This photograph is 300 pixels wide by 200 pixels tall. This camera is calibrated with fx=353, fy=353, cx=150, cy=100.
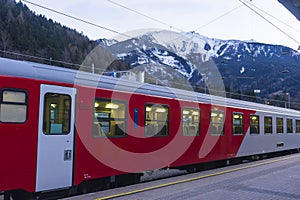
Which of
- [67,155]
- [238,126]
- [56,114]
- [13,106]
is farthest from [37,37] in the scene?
[13,106]

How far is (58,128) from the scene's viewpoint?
701 cm

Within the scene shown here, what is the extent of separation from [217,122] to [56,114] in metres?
6.88

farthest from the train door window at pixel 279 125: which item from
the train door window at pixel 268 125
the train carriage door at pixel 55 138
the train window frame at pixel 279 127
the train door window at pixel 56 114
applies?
the train door window at pixel 56 114

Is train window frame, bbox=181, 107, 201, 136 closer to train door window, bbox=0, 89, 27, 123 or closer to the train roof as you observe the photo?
the train roof

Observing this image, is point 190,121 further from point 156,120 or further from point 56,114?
point 56,114

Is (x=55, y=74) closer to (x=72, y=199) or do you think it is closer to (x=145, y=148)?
(x=72, y=199)

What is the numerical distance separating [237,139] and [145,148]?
19.1ft

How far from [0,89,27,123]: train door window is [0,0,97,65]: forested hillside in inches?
1752

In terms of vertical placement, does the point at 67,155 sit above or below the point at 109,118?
below

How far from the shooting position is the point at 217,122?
12430mm

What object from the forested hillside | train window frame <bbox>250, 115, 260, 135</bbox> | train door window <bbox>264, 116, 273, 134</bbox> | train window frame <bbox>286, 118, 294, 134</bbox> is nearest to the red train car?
train window frame <bbox>250, 115, 260, 135</bbox>

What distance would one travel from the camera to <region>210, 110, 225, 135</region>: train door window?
12167mm

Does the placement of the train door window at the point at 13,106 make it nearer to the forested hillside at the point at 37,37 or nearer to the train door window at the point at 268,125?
the train door window at the point at 268,125

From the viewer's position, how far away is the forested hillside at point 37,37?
174 feet
